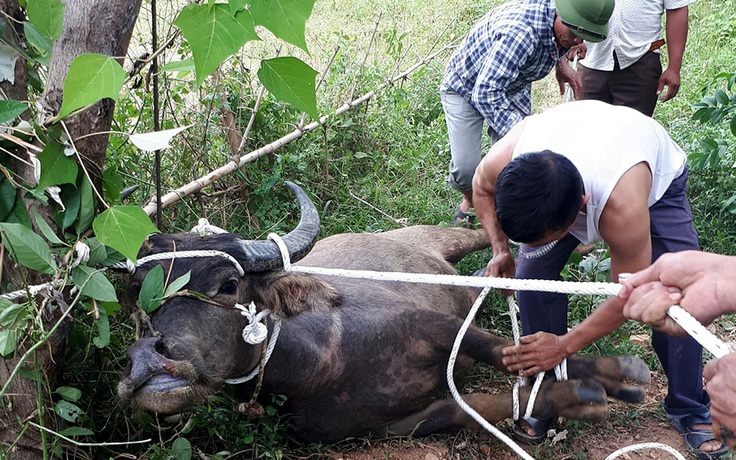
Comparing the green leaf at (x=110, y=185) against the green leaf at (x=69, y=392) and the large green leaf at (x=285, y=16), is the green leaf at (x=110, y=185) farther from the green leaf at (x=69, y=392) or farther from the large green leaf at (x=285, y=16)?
the large green leaf at (x=285, y=16)

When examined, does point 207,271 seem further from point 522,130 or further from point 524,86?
point 524,86

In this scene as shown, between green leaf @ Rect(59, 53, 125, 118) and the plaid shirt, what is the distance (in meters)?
2.61

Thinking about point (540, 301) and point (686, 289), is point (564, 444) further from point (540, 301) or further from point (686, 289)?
point (686, 289)

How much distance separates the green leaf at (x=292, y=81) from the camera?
155 cm

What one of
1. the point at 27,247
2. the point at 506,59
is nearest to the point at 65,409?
the point at 27,247

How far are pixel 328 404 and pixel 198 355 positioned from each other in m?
0.88

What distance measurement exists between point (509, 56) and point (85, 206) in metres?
2.49

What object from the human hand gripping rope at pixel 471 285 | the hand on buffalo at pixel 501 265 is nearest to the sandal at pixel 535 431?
the human hand gripping rope at pixel 471 285

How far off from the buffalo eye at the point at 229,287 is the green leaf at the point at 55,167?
721 mm

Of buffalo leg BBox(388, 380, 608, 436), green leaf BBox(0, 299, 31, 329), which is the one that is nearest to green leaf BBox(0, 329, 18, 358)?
green leaf BBox(0, 299, 31, 329)

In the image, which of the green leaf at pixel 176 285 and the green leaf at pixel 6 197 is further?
the green leaf at pixel 176 285

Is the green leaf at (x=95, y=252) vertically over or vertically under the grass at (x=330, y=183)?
over

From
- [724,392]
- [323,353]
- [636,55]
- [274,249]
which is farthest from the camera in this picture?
[636,55]

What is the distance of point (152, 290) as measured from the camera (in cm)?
211
